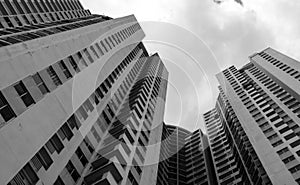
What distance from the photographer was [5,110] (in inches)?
773

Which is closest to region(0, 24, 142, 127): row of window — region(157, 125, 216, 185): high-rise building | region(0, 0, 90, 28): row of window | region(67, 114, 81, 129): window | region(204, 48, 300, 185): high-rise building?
region(67, 114, 81, 129): window

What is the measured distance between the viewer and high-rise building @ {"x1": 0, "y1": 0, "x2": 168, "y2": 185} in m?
19.7

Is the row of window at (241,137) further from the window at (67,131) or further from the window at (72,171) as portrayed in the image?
the window at (67,131)

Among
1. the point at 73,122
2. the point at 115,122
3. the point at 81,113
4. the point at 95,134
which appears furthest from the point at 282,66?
the point at 73,122

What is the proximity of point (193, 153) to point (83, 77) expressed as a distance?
5481cm

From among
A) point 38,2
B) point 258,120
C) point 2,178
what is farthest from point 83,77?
point 258,120

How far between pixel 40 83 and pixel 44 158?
555cm

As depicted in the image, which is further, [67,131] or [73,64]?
[73,64]

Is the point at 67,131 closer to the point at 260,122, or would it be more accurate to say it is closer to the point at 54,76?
the point at 54,76

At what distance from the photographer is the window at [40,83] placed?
77.6 feet

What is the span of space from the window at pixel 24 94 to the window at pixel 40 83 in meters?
1.67

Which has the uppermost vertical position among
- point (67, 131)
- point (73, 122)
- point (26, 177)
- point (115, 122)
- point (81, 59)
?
point (81, 59)

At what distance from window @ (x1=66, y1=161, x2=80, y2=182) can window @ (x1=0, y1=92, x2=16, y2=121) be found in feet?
21.1

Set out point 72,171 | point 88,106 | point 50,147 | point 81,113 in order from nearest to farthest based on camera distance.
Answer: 1. point 50,147
2. point 72,171
3. point 81,113
4. point 88,106
